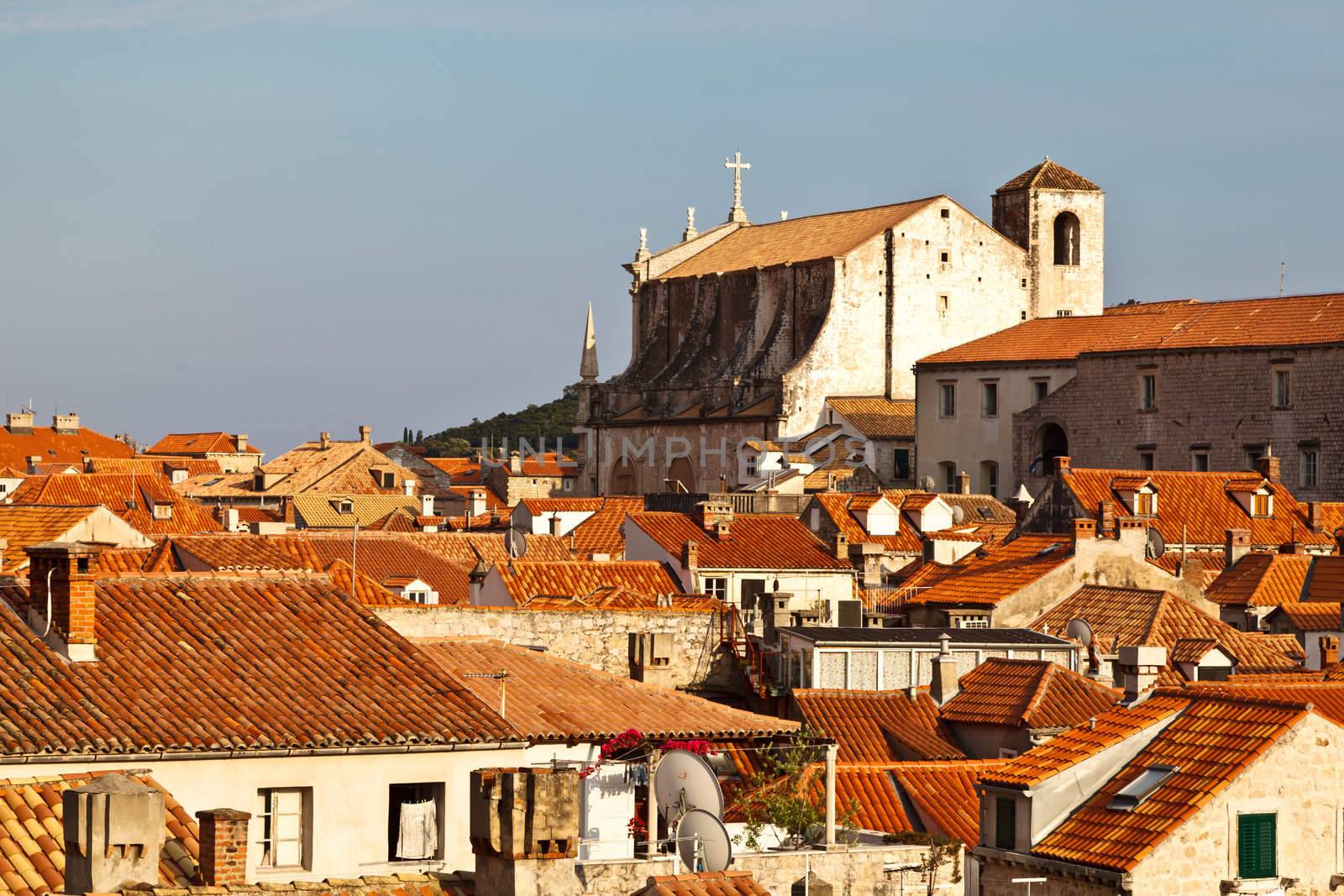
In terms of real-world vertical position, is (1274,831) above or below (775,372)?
below

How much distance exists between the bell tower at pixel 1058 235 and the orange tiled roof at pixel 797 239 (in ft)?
10.9

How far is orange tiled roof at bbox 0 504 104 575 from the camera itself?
30.1 m

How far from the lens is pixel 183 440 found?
452ft

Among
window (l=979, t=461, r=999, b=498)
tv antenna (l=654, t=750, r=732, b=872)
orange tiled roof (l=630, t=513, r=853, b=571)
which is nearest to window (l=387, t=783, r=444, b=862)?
tv antenna (l=654, t=750, r=732, b=872)

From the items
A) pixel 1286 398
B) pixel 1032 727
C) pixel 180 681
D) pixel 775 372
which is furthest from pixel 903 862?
pixel 775 372

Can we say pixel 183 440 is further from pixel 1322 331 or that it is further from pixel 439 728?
pixel 439 728

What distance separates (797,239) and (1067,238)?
10.4 m

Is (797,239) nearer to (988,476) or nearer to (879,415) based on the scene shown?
(879,415)

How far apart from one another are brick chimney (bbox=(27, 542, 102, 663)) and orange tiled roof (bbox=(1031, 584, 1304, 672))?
53.6 feet

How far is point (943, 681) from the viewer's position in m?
26.1

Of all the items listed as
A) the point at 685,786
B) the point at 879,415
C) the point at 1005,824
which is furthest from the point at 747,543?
the point at 879,415

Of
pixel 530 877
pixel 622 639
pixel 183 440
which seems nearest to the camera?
pixel 530 877

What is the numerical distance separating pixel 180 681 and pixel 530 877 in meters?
4.20

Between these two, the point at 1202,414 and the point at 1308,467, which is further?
the point at 1202,414
